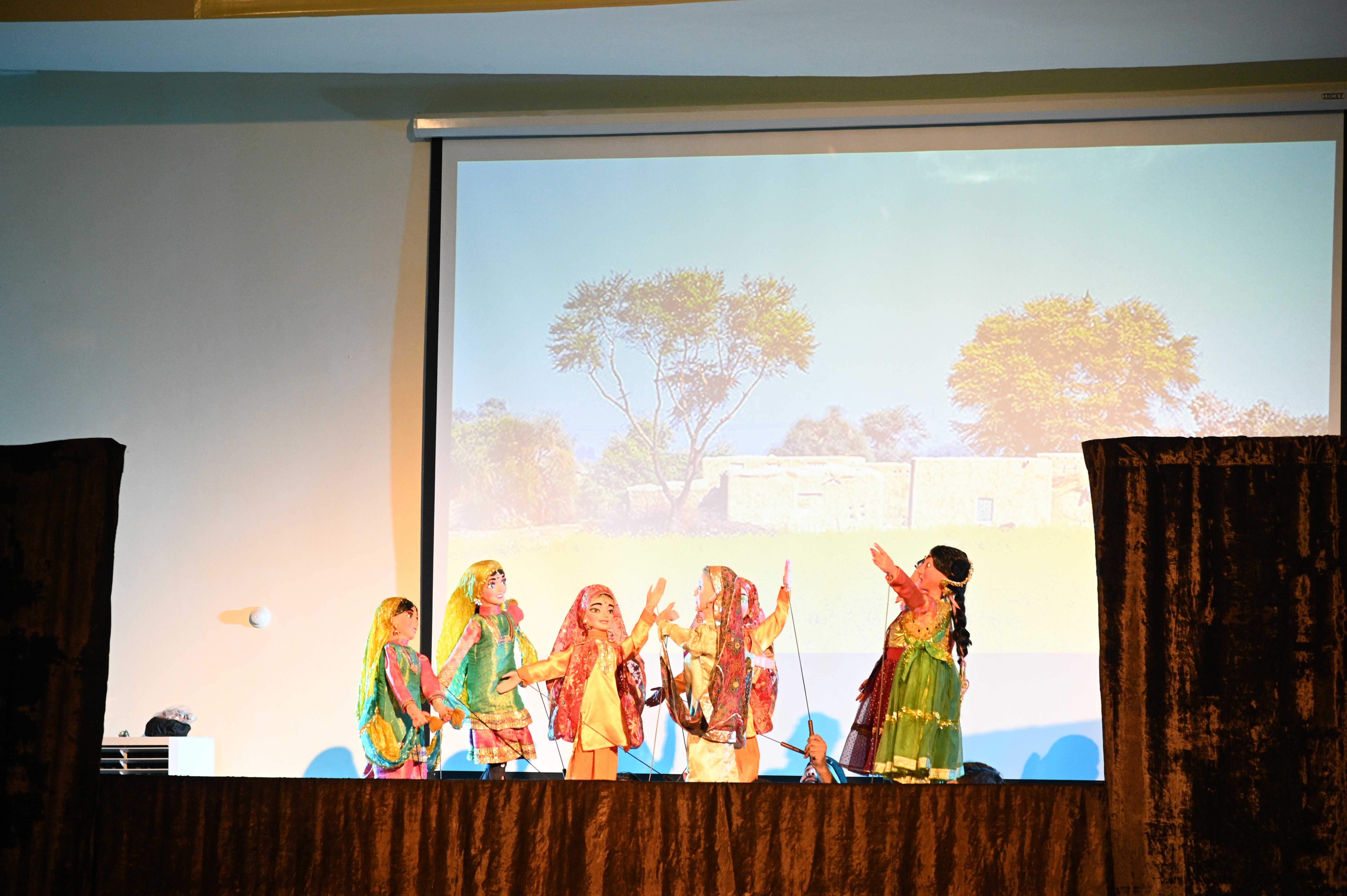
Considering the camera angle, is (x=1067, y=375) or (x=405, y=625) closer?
(x=405, y=625)

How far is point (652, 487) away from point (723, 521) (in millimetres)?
301

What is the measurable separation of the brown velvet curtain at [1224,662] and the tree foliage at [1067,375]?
3.50 metres

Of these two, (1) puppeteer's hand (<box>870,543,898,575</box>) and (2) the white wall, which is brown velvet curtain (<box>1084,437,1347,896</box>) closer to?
Result: (1) puppeteer's hand (<box>870,543,898,575</box>)

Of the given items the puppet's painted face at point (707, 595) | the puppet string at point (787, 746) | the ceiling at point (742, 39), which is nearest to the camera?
the puppet string at point (787, 746)

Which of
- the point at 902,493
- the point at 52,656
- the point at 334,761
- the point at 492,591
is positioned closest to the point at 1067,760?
the point at 902,493

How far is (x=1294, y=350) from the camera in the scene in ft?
14.0

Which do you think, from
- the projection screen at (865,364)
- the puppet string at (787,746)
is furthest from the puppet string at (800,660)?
the puppet string at (787,746)

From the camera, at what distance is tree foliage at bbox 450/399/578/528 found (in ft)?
14.5

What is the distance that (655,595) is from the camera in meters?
3.23

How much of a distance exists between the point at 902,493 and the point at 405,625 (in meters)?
1.91

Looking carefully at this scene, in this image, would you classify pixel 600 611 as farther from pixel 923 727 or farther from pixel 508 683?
pixel 923 727

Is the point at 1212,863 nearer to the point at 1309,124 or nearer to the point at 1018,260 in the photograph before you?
the point at 1018,260

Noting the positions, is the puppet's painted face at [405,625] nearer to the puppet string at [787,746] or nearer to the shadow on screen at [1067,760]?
the puppet string at [787,746]

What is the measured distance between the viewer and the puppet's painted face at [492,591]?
3455 mm
